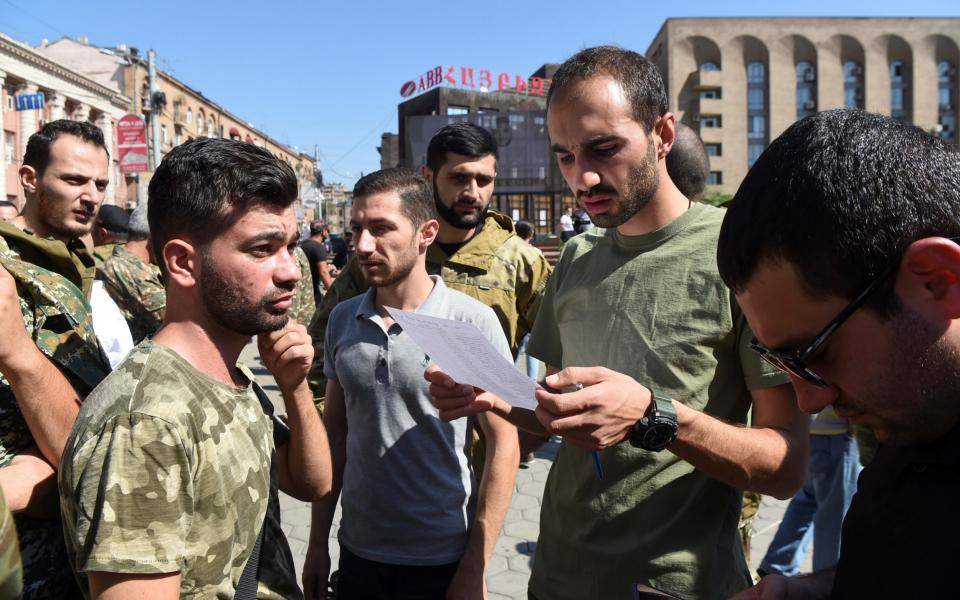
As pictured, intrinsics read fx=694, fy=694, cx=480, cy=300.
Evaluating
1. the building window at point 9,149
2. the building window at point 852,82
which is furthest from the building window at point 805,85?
the building window at point 9,149

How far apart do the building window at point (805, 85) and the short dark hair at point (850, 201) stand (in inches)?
2622

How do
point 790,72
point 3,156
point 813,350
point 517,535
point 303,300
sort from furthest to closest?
point 790,72 → point 3,156 → point 303,300 → point 517,535 → point 813,350

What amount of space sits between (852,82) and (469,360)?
227ft

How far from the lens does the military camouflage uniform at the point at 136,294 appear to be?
4168 mm

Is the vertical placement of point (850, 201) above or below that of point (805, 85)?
below

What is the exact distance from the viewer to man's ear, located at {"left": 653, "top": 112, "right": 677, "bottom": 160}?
200cm

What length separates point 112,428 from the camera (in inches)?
53.0

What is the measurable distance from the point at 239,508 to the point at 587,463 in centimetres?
91

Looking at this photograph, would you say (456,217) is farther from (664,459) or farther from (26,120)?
(26,120)

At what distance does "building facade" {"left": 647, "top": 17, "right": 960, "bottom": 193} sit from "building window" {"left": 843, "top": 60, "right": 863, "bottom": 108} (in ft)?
0.28

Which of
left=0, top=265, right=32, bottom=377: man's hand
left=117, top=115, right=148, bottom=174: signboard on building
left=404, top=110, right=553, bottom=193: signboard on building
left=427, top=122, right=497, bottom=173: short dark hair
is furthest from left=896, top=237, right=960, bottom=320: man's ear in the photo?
left=404, top=110, right=553, bottom=193: signboard on building

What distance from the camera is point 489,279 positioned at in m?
3.47

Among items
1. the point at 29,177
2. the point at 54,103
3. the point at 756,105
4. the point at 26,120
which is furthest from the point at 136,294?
the point at 756,105

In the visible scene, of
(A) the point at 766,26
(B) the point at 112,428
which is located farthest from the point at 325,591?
(A) the point at 766,26
